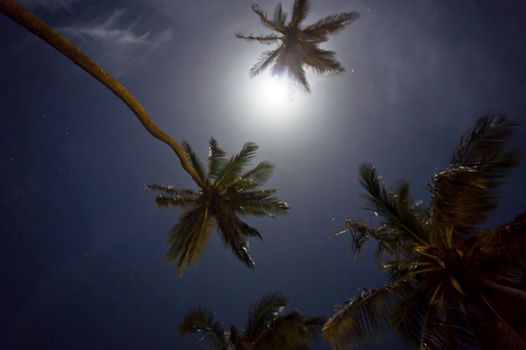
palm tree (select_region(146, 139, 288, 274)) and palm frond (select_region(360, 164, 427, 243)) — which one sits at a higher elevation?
palm tree (select_region(146, 139, 288, 274))

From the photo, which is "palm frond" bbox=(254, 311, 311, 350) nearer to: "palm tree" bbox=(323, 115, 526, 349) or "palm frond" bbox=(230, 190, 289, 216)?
"palm frond" bbox=(230, 190, 289, 216)

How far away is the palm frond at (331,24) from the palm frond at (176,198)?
11.2 m

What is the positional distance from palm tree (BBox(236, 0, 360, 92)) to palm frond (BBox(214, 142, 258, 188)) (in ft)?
26.7

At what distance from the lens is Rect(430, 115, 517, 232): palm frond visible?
736cm

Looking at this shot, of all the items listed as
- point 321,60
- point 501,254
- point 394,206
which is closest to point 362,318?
point 394,206

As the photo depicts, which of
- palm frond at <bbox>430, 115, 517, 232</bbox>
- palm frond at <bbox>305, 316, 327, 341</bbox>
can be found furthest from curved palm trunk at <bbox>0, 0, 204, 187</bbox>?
palm frond at <bbox>305, 316, 327, 341</bbox>

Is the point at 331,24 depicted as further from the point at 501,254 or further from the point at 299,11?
the point at 501,254

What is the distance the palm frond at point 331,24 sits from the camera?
1772 cm

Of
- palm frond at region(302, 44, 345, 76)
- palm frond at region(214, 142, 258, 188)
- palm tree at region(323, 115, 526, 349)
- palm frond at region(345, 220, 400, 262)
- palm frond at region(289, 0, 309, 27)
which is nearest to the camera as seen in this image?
palm tree at region(323, 115, 526, 349)

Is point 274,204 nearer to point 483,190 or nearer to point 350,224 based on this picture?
point 350,224

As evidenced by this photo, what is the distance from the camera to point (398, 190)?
28.8 ft

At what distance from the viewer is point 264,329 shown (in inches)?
580

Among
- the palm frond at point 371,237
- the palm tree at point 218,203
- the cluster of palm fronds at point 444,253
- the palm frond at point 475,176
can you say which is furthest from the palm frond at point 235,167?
the palm frond at point 475,176

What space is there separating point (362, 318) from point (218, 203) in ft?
22.2
